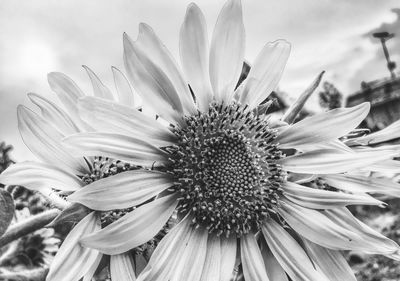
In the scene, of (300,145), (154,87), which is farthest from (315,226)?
(154,87)

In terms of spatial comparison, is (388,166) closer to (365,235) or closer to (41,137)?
(365,235)

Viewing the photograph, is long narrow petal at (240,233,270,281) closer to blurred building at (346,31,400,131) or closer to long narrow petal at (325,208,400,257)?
long narrow petal at (325,208,400,257)

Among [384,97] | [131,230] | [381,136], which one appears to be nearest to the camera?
[131,230]

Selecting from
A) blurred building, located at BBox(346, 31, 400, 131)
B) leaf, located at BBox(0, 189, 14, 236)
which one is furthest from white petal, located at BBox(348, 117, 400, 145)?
blurred building, located at BBox(346, 31, 400, 131)

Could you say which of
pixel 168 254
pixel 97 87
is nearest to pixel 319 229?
pixel 168 254

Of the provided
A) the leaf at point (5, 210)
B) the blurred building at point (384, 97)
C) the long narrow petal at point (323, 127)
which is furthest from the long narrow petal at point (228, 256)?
the blurred building at point (384, 97)

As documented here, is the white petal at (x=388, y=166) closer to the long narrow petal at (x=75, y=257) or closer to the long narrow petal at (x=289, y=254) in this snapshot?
the long narrow petal at (x=289, y=254)

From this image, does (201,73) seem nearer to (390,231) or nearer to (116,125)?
(116,125)
